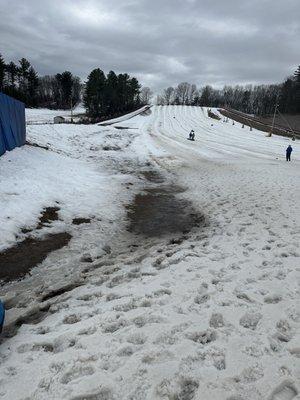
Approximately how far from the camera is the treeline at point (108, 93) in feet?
273

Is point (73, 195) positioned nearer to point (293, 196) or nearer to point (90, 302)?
point (90, 302)

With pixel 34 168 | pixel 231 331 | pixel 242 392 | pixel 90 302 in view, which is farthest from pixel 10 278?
pixel 34 168

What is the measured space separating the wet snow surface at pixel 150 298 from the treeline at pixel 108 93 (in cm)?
6778

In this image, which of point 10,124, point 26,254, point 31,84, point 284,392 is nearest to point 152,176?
point 10,124

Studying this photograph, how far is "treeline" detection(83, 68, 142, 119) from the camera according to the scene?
83.1 metres

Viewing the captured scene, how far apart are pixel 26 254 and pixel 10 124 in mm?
12110

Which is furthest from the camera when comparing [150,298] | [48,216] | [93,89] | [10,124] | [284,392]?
[93,89]

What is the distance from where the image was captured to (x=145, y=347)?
4.84m

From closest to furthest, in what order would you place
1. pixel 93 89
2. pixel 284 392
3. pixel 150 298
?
1. pixel 284 392
2. pixel 150 298
3. pixel 93 89

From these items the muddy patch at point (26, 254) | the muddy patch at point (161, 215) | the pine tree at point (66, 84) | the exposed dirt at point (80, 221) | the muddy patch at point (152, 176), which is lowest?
the muddy patch at point (152, 176)

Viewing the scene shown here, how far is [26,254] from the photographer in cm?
873

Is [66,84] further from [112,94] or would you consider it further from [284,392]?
[284,392]

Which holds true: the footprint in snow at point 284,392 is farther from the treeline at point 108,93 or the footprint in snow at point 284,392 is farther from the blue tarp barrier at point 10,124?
the treeline at point 108,93

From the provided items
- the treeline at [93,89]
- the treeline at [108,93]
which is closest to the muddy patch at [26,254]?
the treeline at [93,89]
